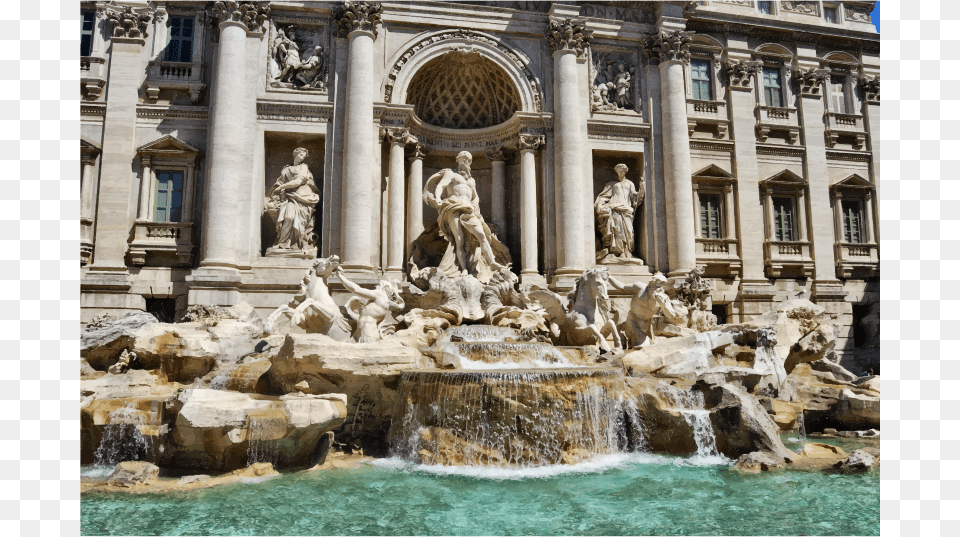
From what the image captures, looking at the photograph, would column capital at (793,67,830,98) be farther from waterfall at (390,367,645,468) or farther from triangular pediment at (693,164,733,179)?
waterfall at (390,367,645,468)

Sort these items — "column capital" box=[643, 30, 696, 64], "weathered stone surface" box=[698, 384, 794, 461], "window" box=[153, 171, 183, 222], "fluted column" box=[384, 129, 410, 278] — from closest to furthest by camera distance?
1. "weathered stone surface" box=[698, 384, 794, 461]
2. "window" box=[153, 171, 183, 222]
3. "fluted column" box=[384, 129, 410, 278]
4. "column capital" box=[643, 30, 696, 64]

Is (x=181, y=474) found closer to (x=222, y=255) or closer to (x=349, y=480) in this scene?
(x=349, y=480)

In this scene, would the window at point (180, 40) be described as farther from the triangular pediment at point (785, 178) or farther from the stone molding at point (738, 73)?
the triangular pediment at point (785, 178)

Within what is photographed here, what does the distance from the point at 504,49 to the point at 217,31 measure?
7.82 metres

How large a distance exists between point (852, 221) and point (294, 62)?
18290mm

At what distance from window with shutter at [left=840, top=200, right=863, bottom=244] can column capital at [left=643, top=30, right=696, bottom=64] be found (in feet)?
25.2

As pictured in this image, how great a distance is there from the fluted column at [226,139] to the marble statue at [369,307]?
12.9ft

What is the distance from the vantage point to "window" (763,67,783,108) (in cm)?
1889

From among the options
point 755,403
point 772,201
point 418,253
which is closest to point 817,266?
point 772,201

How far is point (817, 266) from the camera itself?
59.2ft

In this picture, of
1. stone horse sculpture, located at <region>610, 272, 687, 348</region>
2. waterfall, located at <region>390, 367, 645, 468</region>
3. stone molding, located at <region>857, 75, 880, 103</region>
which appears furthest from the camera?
stone molding, located at <region>857, 75, 880, 103</region>

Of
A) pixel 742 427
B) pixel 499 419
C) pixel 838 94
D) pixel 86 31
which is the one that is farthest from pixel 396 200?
pixel 838 94

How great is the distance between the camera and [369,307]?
1122 centimetres

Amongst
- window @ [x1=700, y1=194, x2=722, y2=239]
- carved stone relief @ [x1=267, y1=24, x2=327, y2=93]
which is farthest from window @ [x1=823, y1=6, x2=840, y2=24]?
carved stone relief @ [x1=267, y1=24, x2=327, y2=93]
